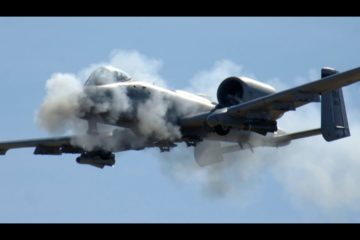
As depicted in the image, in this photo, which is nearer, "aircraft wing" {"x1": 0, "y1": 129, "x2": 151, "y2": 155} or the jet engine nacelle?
"aircraft wing" {"x1": 0, "y1": 129, "x2": 151, "y2": 155}

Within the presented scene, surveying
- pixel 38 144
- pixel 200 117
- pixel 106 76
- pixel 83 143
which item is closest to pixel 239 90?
pixel 200 117

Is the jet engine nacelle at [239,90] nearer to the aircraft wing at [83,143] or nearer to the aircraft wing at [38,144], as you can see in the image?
the aircraft wing at [83,143]

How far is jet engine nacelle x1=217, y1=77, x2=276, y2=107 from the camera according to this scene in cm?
4281

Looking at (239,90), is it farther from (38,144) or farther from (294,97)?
(38,144)

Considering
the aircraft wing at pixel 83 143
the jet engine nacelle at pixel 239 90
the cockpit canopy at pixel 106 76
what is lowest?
the aircraft wing at pixel 83 143

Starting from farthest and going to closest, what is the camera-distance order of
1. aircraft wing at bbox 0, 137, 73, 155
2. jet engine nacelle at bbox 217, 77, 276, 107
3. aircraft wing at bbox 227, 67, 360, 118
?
aircraft wing at bbox 0, 137, 73, 155
jet engine nacelle at bbox 217, 77, 276, 107
aircraft wing at bbox 227, 67, 360, 118

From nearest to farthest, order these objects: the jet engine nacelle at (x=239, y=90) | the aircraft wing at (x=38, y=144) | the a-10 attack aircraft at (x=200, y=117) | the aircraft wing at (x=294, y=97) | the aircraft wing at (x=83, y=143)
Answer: the aircraft wing at (x=294, y=97) → the a-10 attack aircraft at (x=200, y=117) → the aircraft wing at (x=83, y=143) → the jet engine nacelle at (x=239, y=90) → the aircraft wing at (x=38, y=144)

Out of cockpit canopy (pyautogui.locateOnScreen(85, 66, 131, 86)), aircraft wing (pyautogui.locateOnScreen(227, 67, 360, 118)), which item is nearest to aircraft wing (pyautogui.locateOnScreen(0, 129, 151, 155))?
cockpit canopy (pyautogui.locateOnScreen(85, 66, 131, 86))

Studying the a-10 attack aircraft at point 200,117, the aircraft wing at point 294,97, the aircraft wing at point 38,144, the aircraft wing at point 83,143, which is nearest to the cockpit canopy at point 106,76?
the a-10 attack aircraft at point 200,117

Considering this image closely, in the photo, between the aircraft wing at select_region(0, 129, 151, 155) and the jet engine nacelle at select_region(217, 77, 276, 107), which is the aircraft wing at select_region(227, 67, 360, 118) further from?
the aircraft wing at select_region(0, 129, 151, 155)

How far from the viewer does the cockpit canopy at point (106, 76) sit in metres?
39.5

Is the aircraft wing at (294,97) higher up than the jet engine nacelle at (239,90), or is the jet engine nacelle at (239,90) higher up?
the jet engine nacelle at (239,90)

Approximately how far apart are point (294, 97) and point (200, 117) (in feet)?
17.8
